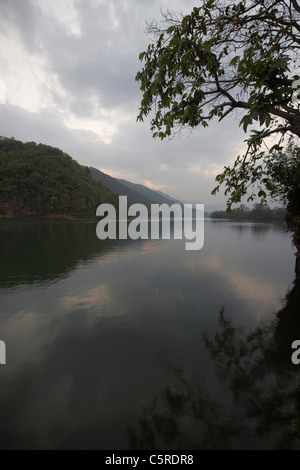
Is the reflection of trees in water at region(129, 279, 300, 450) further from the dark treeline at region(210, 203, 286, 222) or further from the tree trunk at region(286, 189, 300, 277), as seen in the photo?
the dark treeline at region(210, 203, 286, 222)

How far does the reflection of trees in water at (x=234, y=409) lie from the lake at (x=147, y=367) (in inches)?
0.8

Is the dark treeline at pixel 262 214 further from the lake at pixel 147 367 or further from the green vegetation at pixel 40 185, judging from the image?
the lake at pixel 147 367

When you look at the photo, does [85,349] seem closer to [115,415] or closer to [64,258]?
[115,415]

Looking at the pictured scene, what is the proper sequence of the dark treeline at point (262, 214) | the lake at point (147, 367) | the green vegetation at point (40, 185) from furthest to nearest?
the dark treeline at point (262, 214), the green vegetation at point (40, 185), the lake at point (147, 367)

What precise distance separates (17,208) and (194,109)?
98919 millimetres

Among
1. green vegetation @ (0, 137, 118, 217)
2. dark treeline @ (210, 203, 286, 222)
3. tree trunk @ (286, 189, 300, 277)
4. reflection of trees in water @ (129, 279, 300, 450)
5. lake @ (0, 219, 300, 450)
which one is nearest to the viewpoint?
reflection of trees in water @ (129, 279, 300, 450)

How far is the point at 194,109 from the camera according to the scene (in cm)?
Answer: 468

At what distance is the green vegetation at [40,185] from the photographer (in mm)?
85312

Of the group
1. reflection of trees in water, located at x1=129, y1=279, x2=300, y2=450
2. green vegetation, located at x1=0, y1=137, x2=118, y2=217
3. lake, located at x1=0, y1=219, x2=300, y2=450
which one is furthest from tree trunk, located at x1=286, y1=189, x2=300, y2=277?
green vegetation, located at x1=0, y1=137, x2=118, y2=217

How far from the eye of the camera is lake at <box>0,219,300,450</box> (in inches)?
147

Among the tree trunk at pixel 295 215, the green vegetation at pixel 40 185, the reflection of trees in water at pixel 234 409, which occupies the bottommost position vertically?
the reflection of trees in water at pixel 234 409

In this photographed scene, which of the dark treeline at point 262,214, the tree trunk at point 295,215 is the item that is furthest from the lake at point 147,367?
the dark treeline at point 262,214

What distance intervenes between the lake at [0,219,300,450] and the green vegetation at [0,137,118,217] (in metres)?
89.7
